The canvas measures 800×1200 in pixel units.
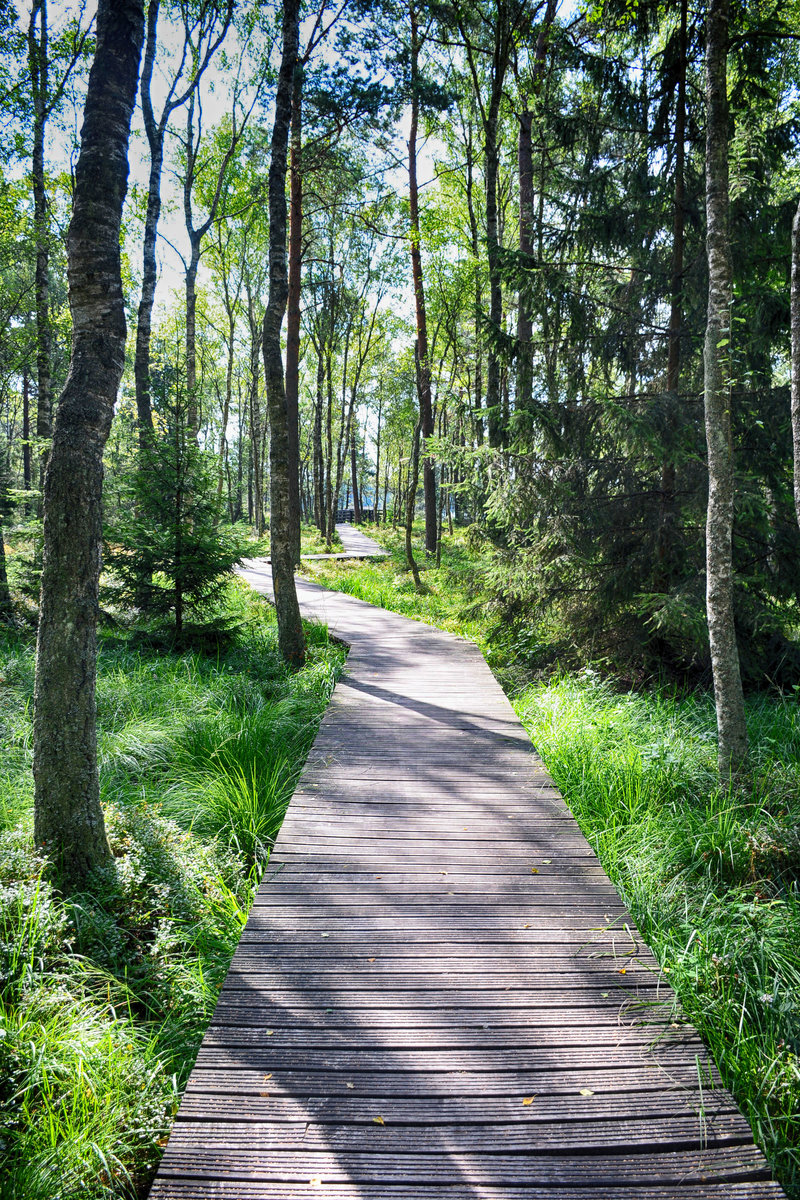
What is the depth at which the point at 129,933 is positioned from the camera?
3020mm

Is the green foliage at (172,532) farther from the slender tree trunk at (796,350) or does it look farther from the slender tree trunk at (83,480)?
the slender tree trunk at (796,350)

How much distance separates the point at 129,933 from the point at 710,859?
3268mm

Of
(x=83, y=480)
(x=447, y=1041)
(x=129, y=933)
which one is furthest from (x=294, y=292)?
(x=447, y=1041)

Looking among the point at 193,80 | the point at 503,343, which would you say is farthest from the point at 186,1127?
the point at 193,80

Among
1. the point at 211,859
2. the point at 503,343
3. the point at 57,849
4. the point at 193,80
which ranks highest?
the point at 193,80

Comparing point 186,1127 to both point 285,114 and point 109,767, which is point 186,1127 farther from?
point 285,114

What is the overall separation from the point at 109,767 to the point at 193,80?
60.7ft

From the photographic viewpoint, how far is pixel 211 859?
3.60m

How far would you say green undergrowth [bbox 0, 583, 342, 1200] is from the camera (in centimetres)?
197

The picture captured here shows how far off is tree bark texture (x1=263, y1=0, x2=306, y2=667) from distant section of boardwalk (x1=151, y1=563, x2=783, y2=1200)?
418cm

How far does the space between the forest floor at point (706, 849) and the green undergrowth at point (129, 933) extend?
2132 millimetres

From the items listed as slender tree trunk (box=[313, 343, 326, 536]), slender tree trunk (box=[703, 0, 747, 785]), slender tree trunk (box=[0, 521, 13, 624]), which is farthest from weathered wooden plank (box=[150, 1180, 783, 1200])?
slender tree trunk (box=[313, 343, 326, 536])

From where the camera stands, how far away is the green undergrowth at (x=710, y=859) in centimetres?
229

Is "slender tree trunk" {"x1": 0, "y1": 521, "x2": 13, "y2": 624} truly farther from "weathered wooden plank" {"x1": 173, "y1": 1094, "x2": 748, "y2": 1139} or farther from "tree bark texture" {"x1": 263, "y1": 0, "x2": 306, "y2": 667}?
"weathered wooden plank" {"x1": 173, "y1": 1094, "x2": 748, "y2": 1139}
